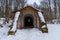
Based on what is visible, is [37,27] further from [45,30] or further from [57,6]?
[57,6]

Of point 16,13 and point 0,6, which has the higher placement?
point 0,6

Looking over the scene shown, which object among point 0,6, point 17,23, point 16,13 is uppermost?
point 0,6

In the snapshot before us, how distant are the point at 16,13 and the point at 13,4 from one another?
20813 millimetres

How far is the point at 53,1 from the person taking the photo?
1383 inches

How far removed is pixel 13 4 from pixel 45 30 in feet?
78.8

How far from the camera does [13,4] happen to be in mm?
36312

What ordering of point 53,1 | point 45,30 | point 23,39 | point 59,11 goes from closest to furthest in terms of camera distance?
point 23,39 → point 45,30 → point 53,1 → point 59,11

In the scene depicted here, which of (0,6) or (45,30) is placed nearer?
(45,30)

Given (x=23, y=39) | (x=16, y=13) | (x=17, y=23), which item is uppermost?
(x=16, y=13)

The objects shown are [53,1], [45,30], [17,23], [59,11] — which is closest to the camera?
[45,30]

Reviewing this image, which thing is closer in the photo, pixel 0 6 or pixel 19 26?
pixel 19 26

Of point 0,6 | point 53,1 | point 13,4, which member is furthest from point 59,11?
point 0,6

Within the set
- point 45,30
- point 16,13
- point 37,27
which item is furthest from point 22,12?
point 45,30

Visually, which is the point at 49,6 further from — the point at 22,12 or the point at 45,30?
the point at 45,30
